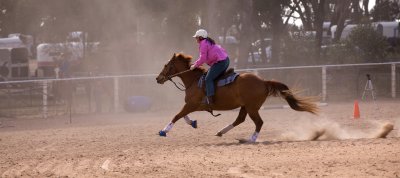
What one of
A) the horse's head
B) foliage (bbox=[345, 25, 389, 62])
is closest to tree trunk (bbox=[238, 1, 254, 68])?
foliage (bbox=[345, 25, 389, 62])

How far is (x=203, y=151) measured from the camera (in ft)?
41.3

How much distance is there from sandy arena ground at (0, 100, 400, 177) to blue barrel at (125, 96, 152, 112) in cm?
462

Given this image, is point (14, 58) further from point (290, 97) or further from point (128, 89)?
point (290, 97)

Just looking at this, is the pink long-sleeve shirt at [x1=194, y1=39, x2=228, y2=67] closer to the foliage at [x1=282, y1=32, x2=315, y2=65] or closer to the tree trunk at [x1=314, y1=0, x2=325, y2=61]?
the foliage at [x1=282, y1=32, x2=315, y2=65]

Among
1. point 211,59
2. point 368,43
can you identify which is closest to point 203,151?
point 211,59

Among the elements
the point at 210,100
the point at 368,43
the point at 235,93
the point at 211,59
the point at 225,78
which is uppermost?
the point at 368,43

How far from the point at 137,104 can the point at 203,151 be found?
13.2 m

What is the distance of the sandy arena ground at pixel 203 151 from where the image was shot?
1021cm

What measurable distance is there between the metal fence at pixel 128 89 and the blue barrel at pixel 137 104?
113mm

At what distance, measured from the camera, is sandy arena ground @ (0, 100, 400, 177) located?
10.2 metres

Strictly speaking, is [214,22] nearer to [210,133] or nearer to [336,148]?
[210,133]

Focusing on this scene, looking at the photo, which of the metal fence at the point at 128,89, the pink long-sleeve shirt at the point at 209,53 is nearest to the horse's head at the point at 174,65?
the pink long-sleeve shirt at the point at 209,53

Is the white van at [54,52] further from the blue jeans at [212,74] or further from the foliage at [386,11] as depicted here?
the foliage at [386,11]

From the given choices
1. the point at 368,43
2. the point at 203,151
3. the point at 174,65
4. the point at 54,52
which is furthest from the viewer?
the point at 54,52
